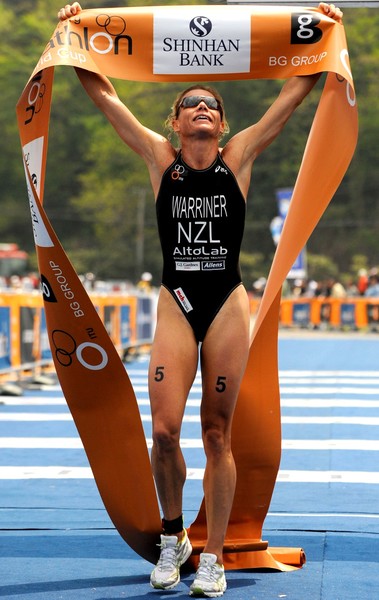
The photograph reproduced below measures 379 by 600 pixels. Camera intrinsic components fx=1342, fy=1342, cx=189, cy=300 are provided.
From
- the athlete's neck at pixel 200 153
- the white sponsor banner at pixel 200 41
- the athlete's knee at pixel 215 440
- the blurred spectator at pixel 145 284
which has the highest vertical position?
the white sponsor banner at pixel 200 41

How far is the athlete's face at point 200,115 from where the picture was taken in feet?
21.0

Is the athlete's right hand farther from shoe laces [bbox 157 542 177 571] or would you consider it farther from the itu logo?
shoe laces [bbox 157 542 177 571]

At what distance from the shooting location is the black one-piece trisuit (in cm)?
638

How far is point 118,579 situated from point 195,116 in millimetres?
2248

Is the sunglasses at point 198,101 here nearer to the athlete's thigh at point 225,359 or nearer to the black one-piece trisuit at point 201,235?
the black one-piece trisuit at point 201,235

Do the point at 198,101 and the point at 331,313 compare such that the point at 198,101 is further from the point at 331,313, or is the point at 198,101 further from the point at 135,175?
the point at 135,175

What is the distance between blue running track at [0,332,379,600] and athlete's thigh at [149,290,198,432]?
0.82 metres

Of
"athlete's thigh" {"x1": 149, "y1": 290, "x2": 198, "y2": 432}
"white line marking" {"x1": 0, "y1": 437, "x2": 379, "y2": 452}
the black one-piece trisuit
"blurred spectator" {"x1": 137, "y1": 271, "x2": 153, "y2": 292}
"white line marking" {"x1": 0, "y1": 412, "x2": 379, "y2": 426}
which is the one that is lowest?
"white line marking" {"x1": 0, "y1": 412, "x2": 379, "y2": 426}

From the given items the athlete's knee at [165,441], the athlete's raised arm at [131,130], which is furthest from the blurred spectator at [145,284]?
the athlete's knee at [165,441]

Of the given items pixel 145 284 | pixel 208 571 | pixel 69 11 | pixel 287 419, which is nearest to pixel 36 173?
pixel 69 11

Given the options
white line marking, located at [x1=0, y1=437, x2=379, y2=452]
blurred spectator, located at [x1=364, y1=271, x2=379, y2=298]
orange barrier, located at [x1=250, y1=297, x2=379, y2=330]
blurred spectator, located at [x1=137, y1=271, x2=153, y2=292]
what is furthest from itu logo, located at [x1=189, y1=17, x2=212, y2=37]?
blurred spectator, located at [x1=364, y1=271, x2=379, y2=298]

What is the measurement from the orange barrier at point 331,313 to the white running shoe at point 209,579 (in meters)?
34.8

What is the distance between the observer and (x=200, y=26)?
7016mm

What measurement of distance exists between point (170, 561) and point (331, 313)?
36.3 metres
